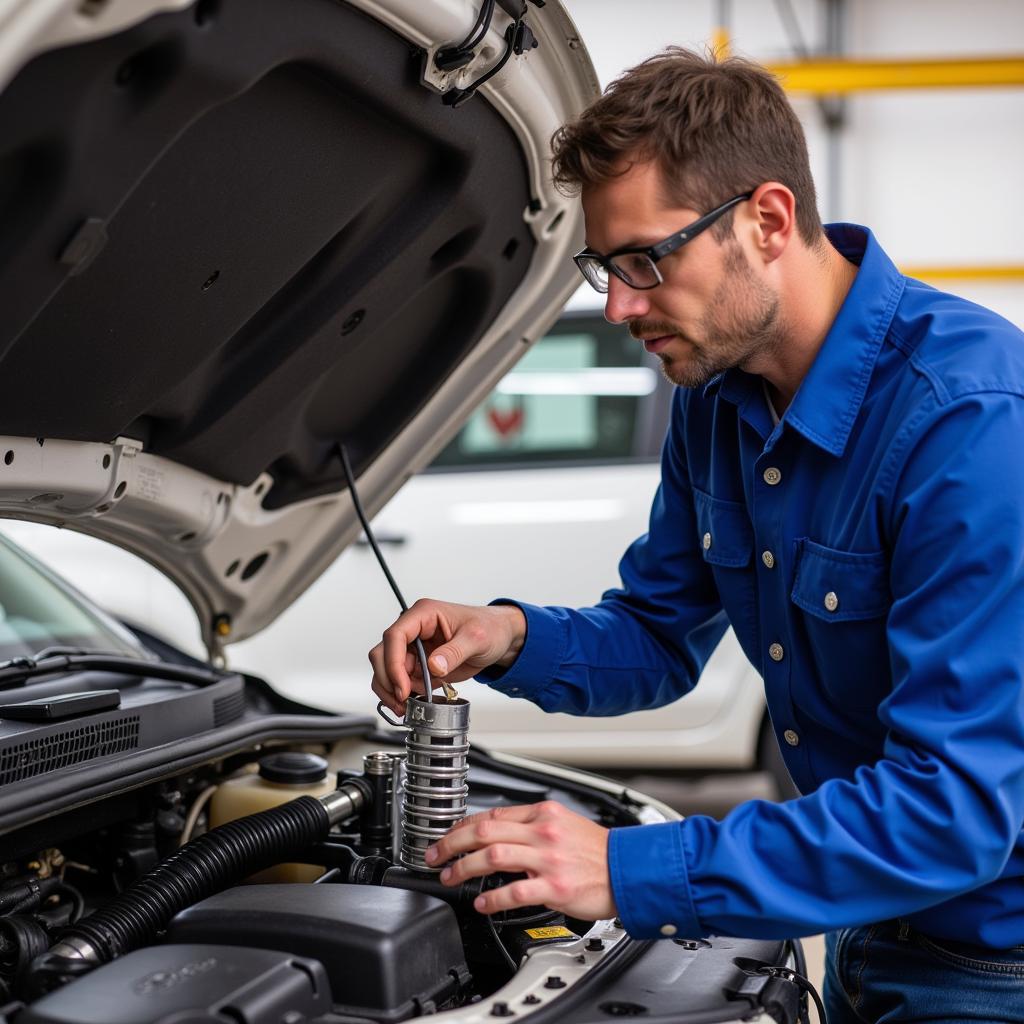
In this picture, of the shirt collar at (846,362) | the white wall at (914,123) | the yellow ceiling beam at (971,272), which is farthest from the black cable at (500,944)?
the white wall at (914,123)

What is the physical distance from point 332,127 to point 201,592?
1.06m

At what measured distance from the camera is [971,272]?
26.0 feet

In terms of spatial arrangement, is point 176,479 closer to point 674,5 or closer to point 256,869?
point 256,869

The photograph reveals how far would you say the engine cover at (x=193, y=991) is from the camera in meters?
1.11

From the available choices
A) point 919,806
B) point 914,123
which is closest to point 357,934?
point 919,806

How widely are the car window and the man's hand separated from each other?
298 cm

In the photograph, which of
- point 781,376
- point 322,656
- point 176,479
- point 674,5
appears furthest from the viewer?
point 674,5

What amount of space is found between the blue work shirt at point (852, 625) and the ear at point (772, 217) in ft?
0.37

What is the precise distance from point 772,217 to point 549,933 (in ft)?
2.77

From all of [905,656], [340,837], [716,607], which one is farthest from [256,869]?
[905,656]

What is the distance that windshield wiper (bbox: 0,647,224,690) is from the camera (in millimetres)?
1797

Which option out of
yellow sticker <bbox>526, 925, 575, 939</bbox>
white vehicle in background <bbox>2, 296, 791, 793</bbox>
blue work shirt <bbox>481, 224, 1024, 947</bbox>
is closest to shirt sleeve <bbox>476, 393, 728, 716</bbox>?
blue work shirt <bbox>481, 224, 1024, 947</bbox>

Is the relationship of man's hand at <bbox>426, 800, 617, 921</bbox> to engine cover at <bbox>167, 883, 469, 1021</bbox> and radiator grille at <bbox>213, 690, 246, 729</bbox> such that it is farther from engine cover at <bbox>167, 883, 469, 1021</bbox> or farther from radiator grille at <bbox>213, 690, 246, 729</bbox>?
radiator grille at <bbox>213, 690, 246, 729</bbox>

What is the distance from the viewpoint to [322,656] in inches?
167
